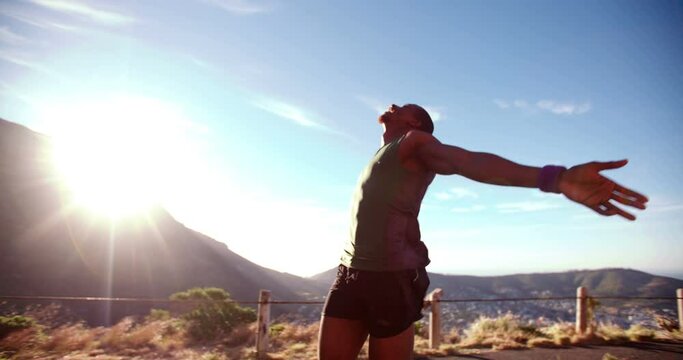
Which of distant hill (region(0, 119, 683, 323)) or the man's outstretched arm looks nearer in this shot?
the man's outstretched arm

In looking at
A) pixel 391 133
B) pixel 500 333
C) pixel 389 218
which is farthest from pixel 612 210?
pixel 500 333

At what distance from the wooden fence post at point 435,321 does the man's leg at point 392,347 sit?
275 inches

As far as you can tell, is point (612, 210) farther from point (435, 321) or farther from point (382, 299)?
point (435, 321)

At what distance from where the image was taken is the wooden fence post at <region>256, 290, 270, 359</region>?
7.18 metres

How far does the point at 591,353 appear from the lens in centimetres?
775

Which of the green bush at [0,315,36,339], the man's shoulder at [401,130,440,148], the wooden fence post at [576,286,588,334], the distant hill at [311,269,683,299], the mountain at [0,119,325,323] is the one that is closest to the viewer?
the man's shoulder at [401,130,440,148]

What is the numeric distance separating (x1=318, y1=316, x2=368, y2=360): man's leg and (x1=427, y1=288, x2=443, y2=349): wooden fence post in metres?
6.96

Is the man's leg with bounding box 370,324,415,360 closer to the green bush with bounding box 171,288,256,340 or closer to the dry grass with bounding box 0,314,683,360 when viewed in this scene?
the dry grass with bounding box 0,314,683,360

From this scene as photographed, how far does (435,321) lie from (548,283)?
164 ft

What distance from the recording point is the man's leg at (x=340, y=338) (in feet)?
6.59

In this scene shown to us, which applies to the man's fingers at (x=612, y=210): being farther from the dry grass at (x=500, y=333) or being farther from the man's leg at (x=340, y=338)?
the dry grass at (x=500, y=333)

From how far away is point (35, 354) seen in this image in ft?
26.5

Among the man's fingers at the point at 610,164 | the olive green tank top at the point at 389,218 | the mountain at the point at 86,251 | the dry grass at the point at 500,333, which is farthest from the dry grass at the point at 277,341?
the mountain at the point at 86,251

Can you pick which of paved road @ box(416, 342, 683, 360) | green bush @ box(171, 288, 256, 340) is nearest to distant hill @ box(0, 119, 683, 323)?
green bush @ box(171, 288, 256, 340)
